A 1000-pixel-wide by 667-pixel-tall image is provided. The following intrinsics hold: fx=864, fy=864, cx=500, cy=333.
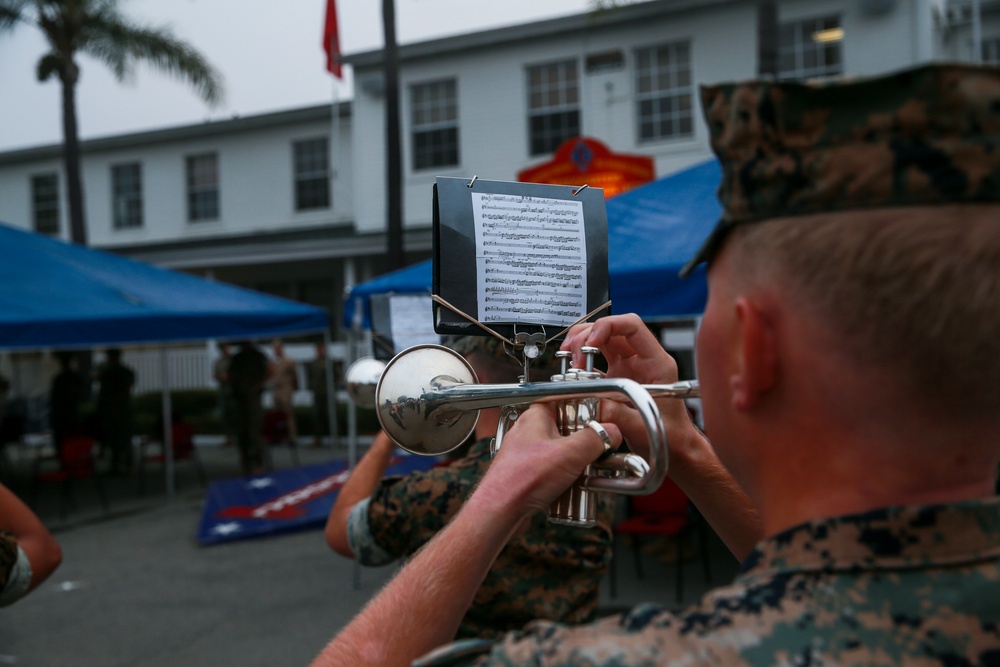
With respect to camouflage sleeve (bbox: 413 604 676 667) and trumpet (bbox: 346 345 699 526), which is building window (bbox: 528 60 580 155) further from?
camouflage sleeve (bbox: 413 604 676 667)

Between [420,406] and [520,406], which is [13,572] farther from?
[520,406]

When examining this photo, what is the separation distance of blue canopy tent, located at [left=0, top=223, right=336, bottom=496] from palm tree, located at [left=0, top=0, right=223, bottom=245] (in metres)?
7.15

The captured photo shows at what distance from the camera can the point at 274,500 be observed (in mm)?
9859

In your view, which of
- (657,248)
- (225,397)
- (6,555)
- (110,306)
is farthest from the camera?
(225,397)

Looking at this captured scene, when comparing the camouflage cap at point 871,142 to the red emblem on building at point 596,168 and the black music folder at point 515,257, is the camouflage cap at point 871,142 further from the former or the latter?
the red emblem on building at point 596,168

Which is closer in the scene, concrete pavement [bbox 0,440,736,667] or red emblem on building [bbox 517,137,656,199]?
concrete pavement [bbox 0,440,736,667]

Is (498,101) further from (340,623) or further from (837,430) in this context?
(837,430)

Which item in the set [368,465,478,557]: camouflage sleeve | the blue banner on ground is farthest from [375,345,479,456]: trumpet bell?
the blue banner on ground

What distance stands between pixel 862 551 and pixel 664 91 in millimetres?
15142

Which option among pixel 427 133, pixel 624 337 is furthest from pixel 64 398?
pixel 624 337

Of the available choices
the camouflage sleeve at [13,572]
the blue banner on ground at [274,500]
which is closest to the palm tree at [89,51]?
the blue banner on ground at [274,500]

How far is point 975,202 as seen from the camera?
34.7 inches

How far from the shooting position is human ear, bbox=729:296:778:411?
0.95 metres

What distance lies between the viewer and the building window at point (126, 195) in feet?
70.6
